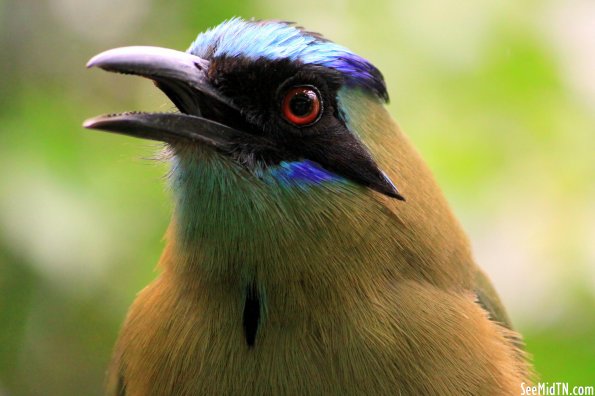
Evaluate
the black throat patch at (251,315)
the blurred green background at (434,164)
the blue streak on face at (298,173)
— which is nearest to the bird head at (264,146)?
the blue streak on face at (298,173)

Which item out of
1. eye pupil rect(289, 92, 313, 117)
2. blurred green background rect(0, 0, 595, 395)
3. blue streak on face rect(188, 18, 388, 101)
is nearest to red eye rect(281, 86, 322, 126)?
eye pupil rect(289, 92, 313, 117)

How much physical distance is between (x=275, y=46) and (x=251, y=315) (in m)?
1.11

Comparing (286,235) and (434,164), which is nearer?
(286,235)

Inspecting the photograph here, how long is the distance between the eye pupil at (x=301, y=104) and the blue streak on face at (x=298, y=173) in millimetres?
200

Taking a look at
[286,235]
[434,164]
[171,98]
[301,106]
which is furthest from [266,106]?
[434,164]

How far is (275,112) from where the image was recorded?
11.5 feet

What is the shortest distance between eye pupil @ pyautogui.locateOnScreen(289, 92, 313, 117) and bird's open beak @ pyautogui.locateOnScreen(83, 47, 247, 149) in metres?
0.23

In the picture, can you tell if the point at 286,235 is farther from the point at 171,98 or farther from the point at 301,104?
the point at 171,98

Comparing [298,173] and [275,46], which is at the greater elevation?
[275,46]

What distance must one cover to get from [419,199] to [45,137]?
6.95ft

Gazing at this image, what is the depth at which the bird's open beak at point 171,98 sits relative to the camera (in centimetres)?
328

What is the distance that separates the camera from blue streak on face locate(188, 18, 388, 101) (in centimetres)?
355

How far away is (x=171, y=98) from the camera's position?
11.7 ft

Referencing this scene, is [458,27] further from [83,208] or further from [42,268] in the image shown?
[42,268]
